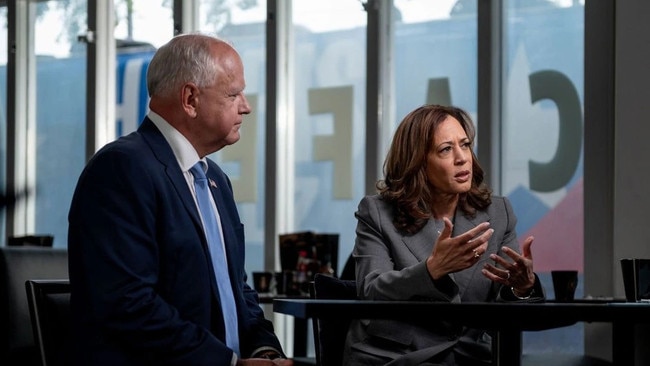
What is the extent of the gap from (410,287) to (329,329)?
20 centimetres

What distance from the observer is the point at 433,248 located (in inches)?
98.7

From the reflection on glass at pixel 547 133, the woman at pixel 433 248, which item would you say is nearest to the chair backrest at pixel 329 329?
the woman at pixel 433 248

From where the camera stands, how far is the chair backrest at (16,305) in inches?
117

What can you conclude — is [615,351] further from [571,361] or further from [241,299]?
[571,361]

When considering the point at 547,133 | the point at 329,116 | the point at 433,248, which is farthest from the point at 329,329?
the point at 329,116

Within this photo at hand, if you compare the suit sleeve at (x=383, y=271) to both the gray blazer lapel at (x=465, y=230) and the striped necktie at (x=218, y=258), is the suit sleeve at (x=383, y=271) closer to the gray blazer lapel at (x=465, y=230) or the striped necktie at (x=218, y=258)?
Result: the gray blazer lapel at (x=465, y=230)

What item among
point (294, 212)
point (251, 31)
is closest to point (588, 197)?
point (294, 212)

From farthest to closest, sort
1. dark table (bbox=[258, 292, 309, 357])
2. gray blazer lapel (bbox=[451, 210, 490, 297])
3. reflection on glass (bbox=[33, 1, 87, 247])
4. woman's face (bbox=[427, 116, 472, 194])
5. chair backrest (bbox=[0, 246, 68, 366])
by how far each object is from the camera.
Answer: reflection on glass (bbox=[33, 1, 87, 247]) → dark table (bbox=[258, 292, 309, 357]) → chair backrest (bbox=[0, 246, 68, 366]) → woman's face (bbox=[427, 116, 472, 194]) → gray blazer lapel (bbox=[451, 210, 490, 297])

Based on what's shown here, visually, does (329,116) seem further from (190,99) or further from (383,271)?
(190,99)

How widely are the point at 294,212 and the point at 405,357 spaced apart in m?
3.70

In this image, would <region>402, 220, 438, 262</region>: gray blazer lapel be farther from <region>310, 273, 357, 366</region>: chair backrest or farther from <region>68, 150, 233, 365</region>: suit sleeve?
<region>68, 150, 233, 365</region>: suit sleeve

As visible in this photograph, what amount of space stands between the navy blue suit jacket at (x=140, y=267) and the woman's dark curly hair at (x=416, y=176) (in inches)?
24.8

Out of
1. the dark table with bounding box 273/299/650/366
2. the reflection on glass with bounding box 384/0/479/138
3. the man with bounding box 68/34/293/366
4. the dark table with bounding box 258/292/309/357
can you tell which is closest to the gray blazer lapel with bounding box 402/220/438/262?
the man with bounding box 68/34/293/366

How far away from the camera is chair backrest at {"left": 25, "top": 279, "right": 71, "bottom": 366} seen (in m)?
2.22
